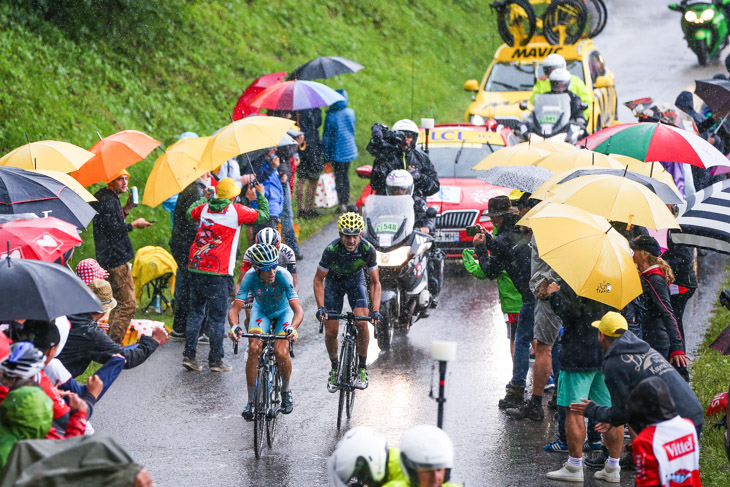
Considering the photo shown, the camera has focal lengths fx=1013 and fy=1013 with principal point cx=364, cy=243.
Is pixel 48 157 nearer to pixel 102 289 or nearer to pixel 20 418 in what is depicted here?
pixel 102 289

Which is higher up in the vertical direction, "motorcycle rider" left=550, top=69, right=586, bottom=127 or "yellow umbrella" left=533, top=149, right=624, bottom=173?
"motorcycle rider" left=550, top=69, right=586, bottom=127

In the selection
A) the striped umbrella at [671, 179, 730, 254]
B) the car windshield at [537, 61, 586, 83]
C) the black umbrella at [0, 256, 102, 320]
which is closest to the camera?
the black umbrella at [0, 256, 102, 320]

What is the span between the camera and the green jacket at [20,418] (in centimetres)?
538

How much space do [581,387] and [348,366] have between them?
231cm

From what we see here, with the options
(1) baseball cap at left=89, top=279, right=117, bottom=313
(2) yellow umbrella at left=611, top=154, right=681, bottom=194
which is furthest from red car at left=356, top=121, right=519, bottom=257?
(1) baseball cap at left=89, top=279, right=117, bottom=313

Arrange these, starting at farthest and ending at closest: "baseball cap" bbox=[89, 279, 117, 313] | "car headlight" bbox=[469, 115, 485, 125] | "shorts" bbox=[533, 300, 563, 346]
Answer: "car headlight" bbox=[469, 115, 485, 125]
"baseball cap" bbox=[89, 279, 117, 313]
"shorts" bbox=[533, 300, 563, 346]

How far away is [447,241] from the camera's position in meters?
14.5

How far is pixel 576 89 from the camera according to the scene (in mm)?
17422

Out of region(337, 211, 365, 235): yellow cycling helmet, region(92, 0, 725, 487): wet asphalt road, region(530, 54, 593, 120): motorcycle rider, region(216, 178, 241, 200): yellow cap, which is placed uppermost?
region(530, 54, 593, 120): motorcycle rider

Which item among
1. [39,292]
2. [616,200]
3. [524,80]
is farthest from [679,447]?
[524,80]

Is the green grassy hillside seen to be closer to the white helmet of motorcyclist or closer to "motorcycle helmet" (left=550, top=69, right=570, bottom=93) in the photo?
the white helmet of motorcyclist

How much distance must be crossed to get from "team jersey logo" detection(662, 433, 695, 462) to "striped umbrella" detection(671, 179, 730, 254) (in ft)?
11.2

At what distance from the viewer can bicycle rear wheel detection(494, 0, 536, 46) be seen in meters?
19.9

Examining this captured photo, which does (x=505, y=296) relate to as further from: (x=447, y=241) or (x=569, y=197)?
(x=447, y=241)
